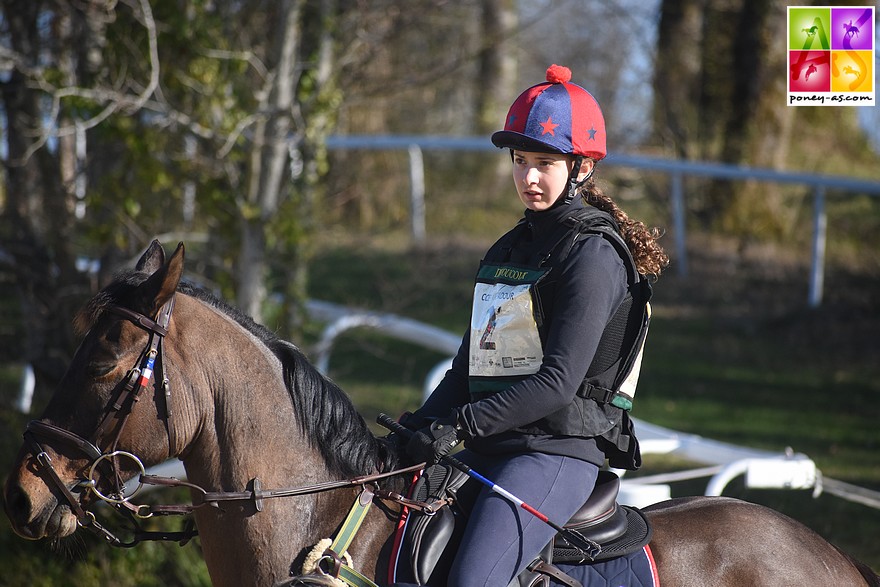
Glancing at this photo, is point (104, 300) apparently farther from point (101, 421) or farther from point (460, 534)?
point (460, 534)

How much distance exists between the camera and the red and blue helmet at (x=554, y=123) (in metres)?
2.87

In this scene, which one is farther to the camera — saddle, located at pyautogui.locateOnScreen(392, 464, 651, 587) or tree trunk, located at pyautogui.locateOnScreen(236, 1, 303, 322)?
tree trunk, located at pyautogui.locateOnScreen(236, 1, 303, 322)

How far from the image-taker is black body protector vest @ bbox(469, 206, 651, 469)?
2799 mm

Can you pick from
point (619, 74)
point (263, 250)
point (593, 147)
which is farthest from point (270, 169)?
point (619, 74)

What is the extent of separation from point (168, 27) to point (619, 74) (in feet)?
60.1

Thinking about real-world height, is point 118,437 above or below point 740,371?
above

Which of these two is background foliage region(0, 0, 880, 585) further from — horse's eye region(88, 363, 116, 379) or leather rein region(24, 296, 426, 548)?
horse's eye region(88, 363, 116, 379)

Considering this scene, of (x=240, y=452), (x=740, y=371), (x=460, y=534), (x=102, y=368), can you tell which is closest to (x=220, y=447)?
(x=240, y=452)

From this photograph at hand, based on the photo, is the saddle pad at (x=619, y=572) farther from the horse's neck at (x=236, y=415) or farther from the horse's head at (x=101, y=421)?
the horse's head at (x=101, y=421)

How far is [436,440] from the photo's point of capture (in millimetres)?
2652

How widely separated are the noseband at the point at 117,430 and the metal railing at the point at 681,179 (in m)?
5.21

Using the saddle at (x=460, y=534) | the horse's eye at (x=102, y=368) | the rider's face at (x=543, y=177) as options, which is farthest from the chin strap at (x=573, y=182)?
the horse's eye at (x=102, y=368)

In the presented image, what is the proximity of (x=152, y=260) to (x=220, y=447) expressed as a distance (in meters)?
0.63

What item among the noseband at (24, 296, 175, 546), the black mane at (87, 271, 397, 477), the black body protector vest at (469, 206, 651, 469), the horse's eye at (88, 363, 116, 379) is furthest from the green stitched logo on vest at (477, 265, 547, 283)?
the horse's eye at (88, 363, 116, 379)
